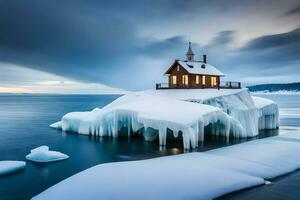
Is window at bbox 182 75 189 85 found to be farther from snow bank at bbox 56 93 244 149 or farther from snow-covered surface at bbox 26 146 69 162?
snow-covered surface at bbox 26 146 69 162

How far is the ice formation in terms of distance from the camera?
2936 centimetres

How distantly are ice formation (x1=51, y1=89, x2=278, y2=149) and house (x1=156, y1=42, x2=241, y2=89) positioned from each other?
3264mm

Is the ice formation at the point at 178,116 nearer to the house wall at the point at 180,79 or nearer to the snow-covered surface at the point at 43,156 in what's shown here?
the house wall at the point at 180,79

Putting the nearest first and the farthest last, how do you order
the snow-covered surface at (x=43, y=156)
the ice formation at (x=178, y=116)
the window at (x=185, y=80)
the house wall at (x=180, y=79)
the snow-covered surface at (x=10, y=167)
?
the snow-covered surface at (x=10, y=167)
the snow-covered surface at (x=43, y=156)
the ice formation at (x=178, y=116)
the house wall at (x=180, y=79)
the window at (x=185, y=80)

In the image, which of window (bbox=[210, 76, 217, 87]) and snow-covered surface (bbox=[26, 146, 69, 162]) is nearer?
snow-covered surface (bbox=[26, 146, 69, 162])

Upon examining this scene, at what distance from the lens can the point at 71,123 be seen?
144 feet

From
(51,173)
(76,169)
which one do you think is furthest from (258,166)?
(51,173)

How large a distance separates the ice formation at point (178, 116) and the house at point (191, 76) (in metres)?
3.26

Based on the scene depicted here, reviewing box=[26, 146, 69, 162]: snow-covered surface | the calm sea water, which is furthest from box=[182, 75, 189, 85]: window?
box=[26, 146, 69, 162]: snow-covered surface

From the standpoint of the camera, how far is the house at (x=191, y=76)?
44219mm

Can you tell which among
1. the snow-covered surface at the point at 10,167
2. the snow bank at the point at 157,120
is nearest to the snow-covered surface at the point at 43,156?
the snow-covered surface at the point at 10,167

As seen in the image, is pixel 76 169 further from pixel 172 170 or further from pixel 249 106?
pixel 249 106

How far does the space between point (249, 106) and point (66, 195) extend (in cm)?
3049

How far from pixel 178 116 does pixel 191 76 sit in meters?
15.8
